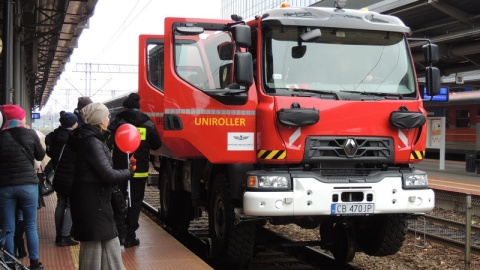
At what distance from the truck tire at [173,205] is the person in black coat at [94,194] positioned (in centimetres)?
448

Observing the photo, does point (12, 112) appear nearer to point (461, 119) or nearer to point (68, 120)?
point (68, 120)

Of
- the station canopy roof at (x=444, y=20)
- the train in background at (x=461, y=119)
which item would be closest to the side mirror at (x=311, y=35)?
the station canopy roof at (x=444, y=20)

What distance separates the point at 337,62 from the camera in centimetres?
652

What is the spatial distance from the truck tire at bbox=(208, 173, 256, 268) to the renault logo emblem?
1380mm

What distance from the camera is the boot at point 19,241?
236 inches

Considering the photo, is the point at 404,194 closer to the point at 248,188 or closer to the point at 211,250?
the point at 248,188

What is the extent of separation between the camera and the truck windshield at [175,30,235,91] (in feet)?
22.5

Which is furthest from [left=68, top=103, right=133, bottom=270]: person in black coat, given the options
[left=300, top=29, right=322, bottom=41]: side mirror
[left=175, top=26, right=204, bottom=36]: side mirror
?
[left=300, top=29, right=322, bottom=41]: side mirror

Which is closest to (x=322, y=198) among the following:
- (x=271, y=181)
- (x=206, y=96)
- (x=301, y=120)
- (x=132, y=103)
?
(x=271, y=181)

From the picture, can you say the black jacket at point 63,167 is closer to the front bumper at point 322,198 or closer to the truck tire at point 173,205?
the front bumper at point 322,198

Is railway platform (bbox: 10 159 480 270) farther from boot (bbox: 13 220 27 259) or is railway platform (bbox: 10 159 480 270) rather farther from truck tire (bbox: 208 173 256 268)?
truck tire (bbox: 208 173 256 268)

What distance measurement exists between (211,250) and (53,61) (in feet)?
79.3

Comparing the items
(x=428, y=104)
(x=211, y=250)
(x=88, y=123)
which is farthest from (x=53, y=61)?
(x=88, y=123)

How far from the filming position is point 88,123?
14.6 feet
